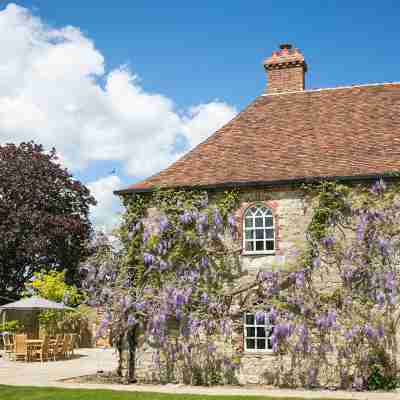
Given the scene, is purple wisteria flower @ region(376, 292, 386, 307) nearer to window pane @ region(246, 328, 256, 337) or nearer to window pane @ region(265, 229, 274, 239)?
window pane @ region(265, 229, 274, 239)

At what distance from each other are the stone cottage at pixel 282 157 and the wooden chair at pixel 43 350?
6574 mm

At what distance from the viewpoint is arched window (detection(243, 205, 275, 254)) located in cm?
1516

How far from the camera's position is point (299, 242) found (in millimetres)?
14852

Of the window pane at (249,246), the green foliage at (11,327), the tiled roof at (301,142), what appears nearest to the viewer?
the window pane at (249,246)

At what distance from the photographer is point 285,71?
20062 mm

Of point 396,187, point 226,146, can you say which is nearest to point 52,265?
point 226,146

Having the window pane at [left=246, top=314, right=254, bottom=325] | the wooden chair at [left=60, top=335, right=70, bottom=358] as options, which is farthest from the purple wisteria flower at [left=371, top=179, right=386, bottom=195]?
the wooden chair at [left=60, top=335, right=70, bottom=358]

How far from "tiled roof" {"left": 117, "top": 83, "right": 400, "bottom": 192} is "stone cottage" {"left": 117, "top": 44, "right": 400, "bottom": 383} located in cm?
3

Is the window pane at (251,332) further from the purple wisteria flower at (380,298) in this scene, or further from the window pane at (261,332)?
the purple wisteria flower at (380,298)

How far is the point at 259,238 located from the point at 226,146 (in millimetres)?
3383

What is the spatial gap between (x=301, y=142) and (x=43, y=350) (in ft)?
36.6

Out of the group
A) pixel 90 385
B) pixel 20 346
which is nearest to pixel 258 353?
pixel 90 385

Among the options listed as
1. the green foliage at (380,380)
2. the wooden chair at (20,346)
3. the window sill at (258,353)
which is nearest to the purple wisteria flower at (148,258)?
the window sill at (258,353)

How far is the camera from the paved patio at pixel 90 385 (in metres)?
12.7
